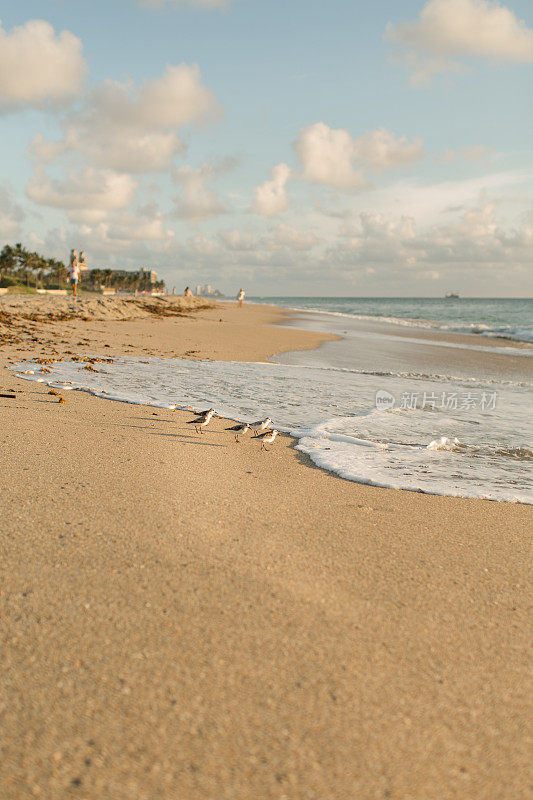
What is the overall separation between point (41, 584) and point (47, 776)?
3.54 feet

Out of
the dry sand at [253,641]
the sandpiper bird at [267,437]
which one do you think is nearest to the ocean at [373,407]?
the sandpiper bird at [267,437]

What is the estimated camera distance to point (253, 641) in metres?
2.23

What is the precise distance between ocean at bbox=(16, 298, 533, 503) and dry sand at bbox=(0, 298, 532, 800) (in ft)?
3.26

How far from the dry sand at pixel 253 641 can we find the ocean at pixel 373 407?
994 millimetres

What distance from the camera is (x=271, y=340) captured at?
794 inches

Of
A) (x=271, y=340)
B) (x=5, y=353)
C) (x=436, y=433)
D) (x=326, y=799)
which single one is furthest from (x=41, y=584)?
(x=271, y=340)

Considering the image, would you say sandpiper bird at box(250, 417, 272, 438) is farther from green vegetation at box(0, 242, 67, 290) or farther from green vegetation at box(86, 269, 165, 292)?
green vegetation at box(86, 269, 165, 292)

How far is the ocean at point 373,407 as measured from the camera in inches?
205

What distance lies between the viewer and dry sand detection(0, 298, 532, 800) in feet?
5.45

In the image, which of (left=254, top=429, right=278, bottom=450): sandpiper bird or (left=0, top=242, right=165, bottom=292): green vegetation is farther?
(left=0, top=242, right=165, bottom=292): green vegetation

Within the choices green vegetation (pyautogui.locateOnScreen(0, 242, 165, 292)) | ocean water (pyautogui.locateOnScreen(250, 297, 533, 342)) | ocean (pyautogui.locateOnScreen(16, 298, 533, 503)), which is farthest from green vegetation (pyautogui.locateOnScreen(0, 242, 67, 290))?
ocean (pyautogui.locateOnScreen(16, 298, 533, 503))

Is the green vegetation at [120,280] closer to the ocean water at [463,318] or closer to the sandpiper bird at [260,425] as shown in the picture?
the ocean water at [463,318]

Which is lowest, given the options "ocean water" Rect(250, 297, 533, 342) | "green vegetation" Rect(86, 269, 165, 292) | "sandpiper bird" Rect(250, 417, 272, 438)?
"sandpiper bird" Rect(250, 417, 272, 438)

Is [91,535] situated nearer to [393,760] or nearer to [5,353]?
[393,760]
